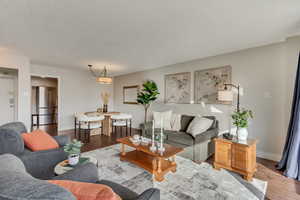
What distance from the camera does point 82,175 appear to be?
121cm

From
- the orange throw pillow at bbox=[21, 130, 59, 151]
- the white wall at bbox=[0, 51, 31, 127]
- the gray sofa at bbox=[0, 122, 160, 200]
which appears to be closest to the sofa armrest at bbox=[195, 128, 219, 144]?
the gray sofa at bbox=[0, 122, 160, 200]

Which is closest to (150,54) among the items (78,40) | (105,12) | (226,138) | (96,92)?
(78,40)

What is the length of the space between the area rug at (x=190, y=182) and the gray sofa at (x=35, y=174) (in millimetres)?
787

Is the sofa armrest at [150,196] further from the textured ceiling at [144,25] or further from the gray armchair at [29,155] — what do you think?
the textured ceiling at [144,25]

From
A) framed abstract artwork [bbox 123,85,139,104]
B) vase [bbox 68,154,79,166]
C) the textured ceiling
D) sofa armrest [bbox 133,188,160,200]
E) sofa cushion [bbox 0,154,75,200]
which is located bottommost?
vase [bbox 68,154,79,166]

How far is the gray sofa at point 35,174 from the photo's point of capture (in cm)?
53

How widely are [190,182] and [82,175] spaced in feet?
5.14

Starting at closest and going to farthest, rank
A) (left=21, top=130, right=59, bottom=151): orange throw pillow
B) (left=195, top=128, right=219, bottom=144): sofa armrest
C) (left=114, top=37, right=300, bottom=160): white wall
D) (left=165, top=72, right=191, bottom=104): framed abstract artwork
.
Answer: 1. (left=21, top=130, right=59, bottom=151): orange throw pillow
2. (left=114, top=37, right=300, bottom=160): white wall
3. (left=195, top=128, right=219, bottom=144): sofa armrest
4. (left=165, top=72, right=191, bottom=104): framed abstract artwork

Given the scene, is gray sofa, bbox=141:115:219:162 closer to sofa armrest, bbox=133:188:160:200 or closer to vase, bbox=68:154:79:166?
vase, bbox=68:154:79:166

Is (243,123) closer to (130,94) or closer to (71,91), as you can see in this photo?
(130,94)

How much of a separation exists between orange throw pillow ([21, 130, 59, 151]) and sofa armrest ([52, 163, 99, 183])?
0.98 meters

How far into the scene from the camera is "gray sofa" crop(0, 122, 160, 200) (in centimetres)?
53

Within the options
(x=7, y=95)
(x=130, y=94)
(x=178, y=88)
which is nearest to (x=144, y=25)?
(x=178, y=88)

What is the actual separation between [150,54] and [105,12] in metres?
1.90
